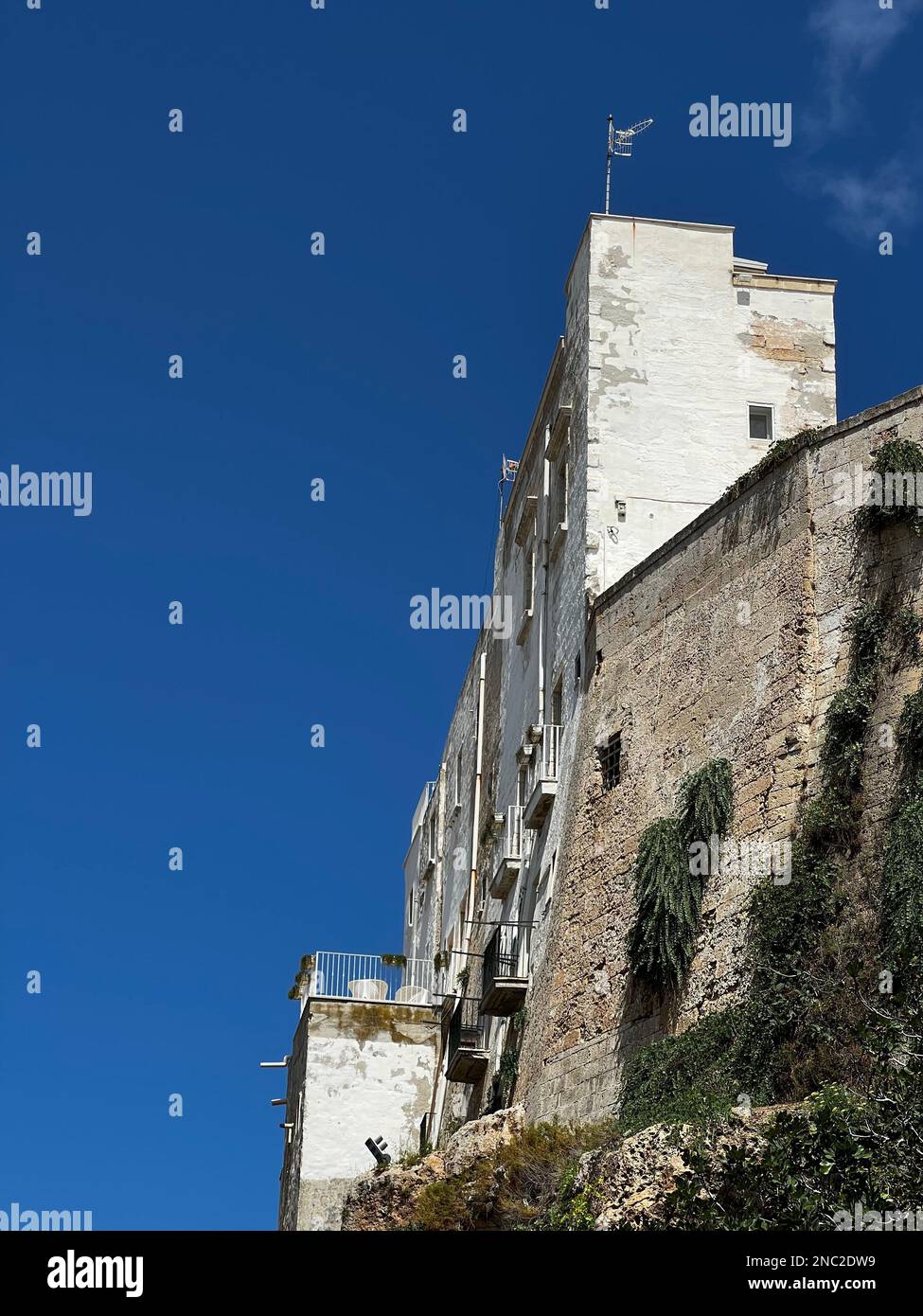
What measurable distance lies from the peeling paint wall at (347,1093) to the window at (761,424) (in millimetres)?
11583

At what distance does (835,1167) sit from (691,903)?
21.8 ft

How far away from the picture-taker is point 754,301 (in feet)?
83.9

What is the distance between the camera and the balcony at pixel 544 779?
24.8 m

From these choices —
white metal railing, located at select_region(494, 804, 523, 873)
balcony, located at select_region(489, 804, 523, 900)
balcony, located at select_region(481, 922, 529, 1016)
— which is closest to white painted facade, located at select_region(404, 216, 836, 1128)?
balcony, located at select_region(489, 804, 523, 900)

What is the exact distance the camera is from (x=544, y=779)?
976 inches

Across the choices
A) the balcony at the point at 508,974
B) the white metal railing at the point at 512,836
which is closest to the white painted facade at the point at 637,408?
the balcony at the point at 508,974

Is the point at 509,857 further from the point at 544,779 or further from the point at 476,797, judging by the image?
Answer: the point at 476,797

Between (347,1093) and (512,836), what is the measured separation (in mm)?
5323

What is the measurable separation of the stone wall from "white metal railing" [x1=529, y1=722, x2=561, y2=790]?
1.89 m

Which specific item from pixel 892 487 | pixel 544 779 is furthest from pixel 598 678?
pixel 892 487

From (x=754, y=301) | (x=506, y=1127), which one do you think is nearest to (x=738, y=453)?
(x=754, y=301)

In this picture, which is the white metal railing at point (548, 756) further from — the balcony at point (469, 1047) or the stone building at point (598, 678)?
the balcony at point (469, 1047)
